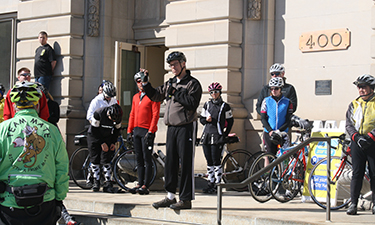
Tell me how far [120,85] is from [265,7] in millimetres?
3899

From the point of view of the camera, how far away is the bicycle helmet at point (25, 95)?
5133mm

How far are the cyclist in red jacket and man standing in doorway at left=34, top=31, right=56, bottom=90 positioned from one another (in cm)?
485

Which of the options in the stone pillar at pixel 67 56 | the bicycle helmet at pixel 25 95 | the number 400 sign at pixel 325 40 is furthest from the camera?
the stone pillar at pixel 67 56

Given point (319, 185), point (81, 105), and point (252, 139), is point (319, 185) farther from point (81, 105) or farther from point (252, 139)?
point (81, 105)

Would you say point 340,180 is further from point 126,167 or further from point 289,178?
point 126,167

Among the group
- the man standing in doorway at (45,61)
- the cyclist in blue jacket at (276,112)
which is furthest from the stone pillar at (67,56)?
the cyclist in blue jacket at (276,112)

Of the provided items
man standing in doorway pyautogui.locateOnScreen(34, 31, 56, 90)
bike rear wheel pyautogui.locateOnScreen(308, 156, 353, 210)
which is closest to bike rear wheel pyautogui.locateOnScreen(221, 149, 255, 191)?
bike rear wheel pyautogui.locateOnScreen(308, 156, 353, 210)

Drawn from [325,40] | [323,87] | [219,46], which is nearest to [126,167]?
[219,46]

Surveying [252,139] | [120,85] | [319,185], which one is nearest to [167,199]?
[319,185]

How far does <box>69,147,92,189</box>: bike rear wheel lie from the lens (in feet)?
35.4

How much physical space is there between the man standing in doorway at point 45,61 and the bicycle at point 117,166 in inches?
128

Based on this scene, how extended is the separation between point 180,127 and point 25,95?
2.87m

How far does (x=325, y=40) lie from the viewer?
1095 cm

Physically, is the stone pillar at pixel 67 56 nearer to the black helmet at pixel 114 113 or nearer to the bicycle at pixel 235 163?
the black helmet at pixel 114 113
